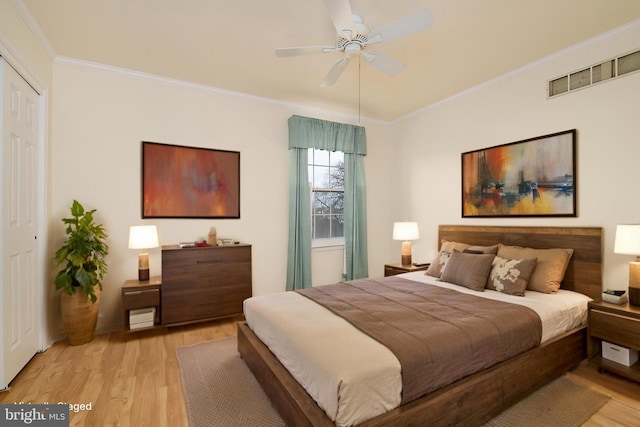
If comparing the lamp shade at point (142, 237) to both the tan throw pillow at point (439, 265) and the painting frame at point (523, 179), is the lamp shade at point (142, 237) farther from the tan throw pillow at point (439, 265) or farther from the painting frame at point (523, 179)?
the painting frame at point (523, 179)

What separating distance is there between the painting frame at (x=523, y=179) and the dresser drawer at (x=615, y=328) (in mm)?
983

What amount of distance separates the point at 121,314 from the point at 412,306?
10.1 feet

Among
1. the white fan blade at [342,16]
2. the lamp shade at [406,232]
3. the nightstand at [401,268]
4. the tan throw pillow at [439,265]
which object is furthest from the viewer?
the lamp shade at [406,232]

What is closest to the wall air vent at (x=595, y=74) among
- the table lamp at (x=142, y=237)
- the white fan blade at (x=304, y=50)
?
the white fan blade at (x=304, y=50)

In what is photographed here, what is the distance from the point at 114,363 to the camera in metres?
2.48

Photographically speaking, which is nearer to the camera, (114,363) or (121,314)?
(114,363)

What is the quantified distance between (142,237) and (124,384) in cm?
139

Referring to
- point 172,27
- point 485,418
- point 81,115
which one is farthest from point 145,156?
point 485,418

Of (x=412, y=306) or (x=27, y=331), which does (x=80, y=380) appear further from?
(x=412, y=306)

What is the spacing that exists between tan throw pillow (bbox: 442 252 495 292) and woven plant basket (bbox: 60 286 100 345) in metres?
3.53

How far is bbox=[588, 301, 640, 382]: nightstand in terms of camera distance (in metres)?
2.12

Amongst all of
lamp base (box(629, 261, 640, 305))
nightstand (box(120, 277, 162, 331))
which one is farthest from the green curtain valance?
lamp base (box(629, 261, 640, 305))

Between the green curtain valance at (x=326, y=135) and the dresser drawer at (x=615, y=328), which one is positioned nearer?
the dresser drawer at (x=615, y=328)

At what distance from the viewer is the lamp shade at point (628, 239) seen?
219 cm
